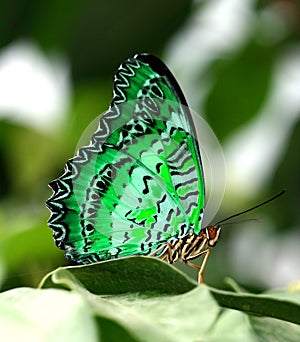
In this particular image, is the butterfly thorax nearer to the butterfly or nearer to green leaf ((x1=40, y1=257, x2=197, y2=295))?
the butterfly

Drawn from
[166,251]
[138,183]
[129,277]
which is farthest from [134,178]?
[129,277]

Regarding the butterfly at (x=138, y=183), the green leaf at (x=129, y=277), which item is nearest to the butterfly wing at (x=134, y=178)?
the butterfly at (x=138, y=183)

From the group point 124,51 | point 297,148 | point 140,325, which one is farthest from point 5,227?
point 140,325

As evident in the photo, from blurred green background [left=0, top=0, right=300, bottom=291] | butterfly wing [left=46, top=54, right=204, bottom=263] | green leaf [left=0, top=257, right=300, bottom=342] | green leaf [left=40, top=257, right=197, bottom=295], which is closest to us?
green leaf [left=0, top=257, right=300, bottom=342]

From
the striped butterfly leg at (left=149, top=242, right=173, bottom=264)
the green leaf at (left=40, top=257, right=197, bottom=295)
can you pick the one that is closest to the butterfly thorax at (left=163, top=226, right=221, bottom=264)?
the striped butterfly leg at (left=149, top=242, right=173, bottom=264)

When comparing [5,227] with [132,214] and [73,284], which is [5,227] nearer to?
[132,214]

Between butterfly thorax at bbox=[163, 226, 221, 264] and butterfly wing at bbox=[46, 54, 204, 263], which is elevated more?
butterfly wing at bbox=[46, 54, 204, 263]
